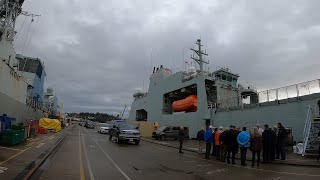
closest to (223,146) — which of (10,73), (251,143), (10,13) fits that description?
(251,143)

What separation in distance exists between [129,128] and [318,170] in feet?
57.2

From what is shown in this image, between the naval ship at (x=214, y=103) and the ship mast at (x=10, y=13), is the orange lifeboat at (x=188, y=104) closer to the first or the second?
the naval ship at (x=214, y=103)

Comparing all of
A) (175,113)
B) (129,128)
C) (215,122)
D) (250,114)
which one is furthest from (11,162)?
(175,113)

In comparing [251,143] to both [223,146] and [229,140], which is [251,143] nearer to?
[229,140]

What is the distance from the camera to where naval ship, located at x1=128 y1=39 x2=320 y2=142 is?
71.9 ft

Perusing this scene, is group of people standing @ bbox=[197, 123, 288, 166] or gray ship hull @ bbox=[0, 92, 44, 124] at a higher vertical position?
gray ship hull @ bbox=[0, 92, 44, 124]

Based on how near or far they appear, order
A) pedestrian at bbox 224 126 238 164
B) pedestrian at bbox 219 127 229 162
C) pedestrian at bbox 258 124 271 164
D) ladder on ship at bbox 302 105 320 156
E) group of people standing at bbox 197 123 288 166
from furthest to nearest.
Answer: ladder on ship at bbox 302 105 320 156 < pedestrian at bbox 219 127 229 162 < pedestrian at bbox 224 126 238 164 < pedestrian at bbox 258 124 271 164 < group of people standing at bbox 197 123 288 166

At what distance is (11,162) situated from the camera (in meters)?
12.0

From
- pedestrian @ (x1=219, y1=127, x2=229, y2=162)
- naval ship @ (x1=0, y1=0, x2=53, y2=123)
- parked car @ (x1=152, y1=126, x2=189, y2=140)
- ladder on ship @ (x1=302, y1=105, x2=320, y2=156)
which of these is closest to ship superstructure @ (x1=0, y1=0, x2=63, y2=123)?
naval ship @ (x1=0, y1=0, x2=53, y2=123)

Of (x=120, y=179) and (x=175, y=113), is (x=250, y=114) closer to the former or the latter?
(x=175, y=113)

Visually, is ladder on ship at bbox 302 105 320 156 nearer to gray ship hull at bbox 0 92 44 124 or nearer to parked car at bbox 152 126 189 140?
parked car at bbox 152 126 189 140

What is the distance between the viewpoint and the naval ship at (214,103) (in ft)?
71.9

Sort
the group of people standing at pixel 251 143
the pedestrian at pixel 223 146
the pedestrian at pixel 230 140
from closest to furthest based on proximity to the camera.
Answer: the group of people standing at pixel 251 143 → the pedestrian at pixel 230 140 → the pedestrian at pixel 223 146

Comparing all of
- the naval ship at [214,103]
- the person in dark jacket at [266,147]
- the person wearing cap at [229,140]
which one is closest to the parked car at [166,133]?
the naval ship at [214,103]
